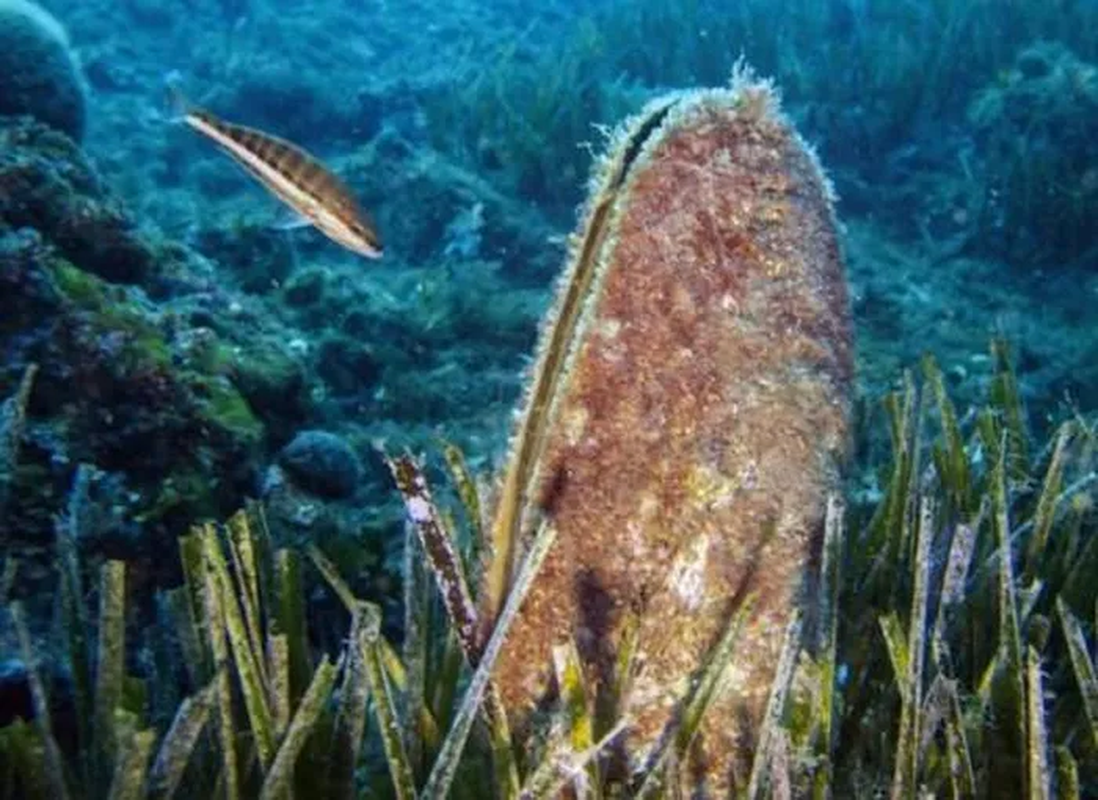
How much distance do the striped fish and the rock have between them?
3.69 feet

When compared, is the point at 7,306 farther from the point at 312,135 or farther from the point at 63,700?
the point at 312,135

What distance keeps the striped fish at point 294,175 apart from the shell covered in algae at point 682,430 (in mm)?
2041

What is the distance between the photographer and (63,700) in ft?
8.72

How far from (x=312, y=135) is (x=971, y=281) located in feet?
31.1

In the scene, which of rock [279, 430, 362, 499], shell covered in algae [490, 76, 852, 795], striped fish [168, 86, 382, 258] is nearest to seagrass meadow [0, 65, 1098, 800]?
shell covered in algae [490, 76, 852, 795]

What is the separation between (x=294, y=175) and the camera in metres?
3.79

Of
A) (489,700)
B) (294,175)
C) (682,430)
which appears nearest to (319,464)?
(294,175)

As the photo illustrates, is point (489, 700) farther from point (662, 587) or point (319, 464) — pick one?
point (319, 464)

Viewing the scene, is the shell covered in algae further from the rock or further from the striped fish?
the rock

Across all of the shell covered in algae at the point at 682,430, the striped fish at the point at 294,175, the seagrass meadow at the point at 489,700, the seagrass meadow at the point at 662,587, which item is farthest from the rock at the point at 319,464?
the shell covered in algae at the point at 682,430

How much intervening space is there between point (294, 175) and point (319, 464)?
1377 mm

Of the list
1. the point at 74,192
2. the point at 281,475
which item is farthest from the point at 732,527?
the point at 74,192

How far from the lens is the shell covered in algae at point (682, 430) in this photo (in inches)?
78.2

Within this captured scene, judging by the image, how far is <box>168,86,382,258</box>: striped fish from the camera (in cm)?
379
